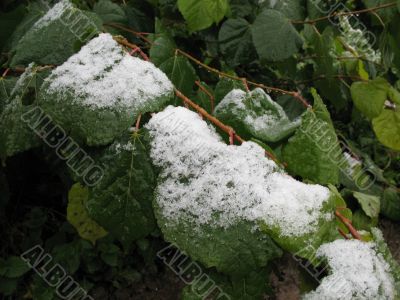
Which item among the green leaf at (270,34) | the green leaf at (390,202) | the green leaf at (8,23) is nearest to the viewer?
the green leaf at (8,23)

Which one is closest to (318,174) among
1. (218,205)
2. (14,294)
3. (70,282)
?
(218,205)

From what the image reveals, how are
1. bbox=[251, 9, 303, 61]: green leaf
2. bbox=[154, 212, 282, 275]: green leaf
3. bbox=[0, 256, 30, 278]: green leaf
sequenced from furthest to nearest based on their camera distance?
bbox=[0, 256, 30, 278]: green leaf → bbox=[251, 9, 303, 61]: green leaf → bbox=[154, 212, 282, 275]: green leaf

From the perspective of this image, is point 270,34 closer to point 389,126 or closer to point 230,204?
point 389,126

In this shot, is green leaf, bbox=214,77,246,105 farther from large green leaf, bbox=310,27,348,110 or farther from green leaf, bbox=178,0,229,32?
large green leaf, bbox=310,27,348,110

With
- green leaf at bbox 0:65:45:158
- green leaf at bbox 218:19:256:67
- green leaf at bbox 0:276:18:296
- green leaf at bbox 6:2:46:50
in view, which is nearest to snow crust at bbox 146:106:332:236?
green leaf at bbox 0:65:45:158

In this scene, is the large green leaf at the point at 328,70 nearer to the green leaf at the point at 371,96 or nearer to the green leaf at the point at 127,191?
the green leaf at the point at 371,96

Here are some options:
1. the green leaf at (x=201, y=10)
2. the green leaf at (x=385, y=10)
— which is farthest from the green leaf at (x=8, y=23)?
the green leaf at (x=385, y=10)

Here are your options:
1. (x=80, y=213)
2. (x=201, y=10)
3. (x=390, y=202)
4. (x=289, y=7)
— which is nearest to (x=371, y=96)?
(x=289, y=7)
